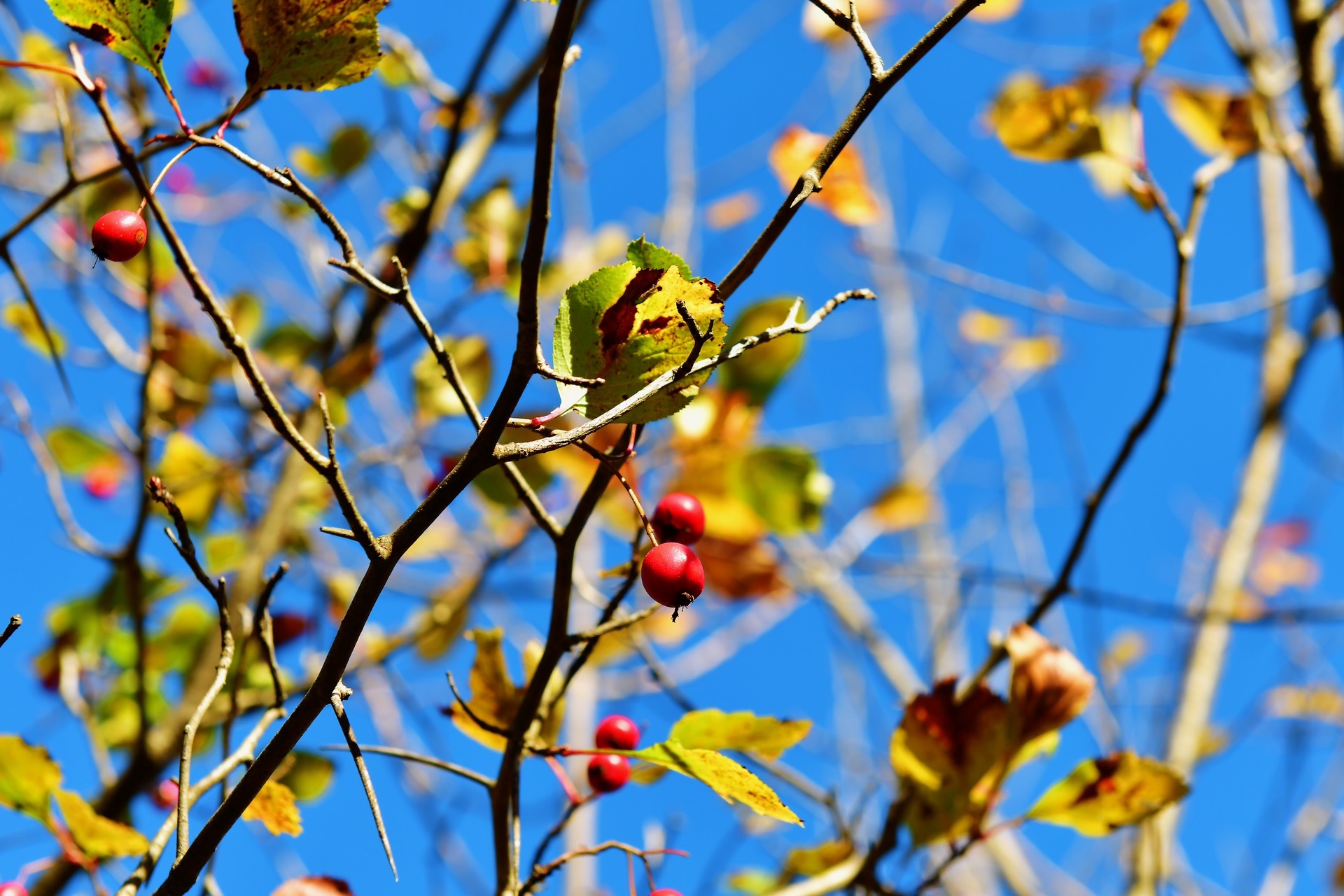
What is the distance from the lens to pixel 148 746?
120 centimetres

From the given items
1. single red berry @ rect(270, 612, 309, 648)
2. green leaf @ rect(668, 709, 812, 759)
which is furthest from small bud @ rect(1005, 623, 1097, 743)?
single red berry @ rect(270, 612, 309, 648)

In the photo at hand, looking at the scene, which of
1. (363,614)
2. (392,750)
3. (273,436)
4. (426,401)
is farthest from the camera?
(273,436)

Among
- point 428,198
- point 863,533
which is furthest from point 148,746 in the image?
point 863,533

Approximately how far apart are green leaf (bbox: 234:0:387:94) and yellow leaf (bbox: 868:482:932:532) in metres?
2.05

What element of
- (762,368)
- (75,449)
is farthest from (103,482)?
(762,368)

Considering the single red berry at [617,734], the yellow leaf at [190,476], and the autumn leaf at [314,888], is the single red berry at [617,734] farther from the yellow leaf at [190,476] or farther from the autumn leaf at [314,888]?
the yellow leaf at [190,476]

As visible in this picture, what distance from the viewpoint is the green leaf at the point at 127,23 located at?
22.0 inches

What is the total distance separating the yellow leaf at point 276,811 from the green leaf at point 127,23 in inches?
17.3

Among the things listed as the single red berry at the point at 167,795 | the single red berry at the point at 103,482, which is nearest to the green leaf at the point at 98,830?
the single red berry at the point at 167,795

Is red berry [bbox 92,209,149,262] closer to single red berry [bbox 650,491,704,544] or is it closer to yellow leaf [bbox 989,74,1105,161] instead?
single red berry [bbox 650,491,704,544]

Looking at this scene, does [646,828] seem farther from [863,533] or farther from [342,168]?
[863,533]

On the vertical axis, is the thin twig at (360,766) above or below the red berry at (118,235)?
below

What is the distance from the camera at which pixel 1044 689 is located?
2.99 feet

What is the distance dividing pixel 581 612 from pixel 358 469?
1.48 meters
